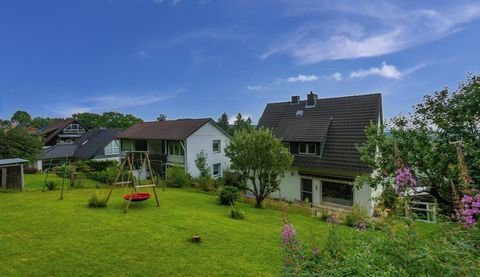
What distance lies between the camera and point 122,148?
29.0m

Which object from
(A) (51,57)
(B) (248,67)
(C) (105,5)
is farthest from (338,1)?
(A) (51,57)

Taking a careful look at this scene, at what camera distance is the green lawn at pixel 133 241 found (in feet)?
18.5

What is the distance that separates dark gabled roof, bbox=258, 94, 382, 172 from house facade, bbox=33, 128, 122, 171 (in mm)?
22840

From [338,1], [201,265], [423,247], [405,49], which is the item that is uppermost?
[338,1]

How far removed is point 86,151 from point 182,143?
19155mm

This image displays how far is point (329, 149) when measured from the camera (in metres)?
17.2

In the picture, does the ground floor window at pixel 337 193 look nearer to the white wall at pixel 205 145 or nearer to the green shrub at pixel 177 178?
the white wall at pixel 205 145

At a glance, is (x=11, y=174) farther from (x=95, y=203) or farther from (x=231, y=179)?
(x=231, y=179)

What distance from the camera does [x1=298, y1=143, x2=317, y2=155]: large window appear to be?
1788 cm

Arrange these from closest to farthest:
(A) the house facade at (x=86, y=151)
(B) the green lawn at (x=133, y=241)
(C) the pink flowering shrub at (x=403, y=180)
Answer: (C) the pink flowering shrub at (x=403, y=180)
(B) the green lawn at (x=133, y=241)
(A) the house facade at (x=86, y=151)

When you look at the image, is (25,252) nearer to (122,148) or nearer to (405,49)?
(405,49)

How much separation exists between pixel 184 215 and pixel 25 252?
16.6 ft

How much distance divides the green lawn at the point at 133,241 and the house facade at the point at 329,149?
6176 mm

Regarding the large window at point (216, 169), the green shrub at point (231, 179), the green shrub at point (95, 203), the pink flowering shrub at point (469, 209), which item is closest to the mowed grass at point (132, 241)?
the green shrub at point (95, 203)
